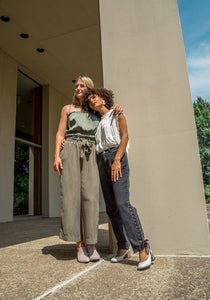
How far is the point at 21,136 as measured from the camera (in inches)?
300

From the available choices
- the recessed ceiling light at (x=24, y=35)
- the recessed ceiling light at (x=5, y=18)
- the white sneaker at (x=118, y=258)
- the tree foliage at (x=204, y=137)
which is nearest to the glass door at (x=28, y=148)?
the recessed ceiling light at (x=24, y=35)

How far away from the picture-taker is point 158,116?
2.16 metres

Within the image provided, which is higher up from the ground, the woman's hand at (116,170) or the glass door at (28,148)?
the glass door at (28,148)

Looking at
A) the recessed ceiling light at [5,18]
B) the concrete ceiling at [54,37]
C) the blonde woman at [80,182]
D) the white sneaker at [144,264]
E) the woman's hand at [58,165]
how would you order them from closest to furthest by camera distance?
the white sneaker at [144,264]
the blonde woman at [80,182]
the woman's hand at [58,165]
the concrete ceiling at [54,37]
the recessed ceiling light at [5,18]

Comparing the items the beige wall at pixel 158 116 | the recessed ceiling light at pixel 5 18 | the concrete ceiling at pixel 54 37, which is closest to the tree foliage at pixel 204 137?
the concrete ceiling at pixel 54 37

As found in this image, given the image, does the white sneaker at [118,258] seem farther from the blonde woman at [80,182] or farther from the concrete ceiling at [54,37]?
the concrete ceiling at [54,37]

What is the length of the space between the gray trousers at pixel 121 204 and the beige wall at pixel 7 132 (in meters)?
5.23

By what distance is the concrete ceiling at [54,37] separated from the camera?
17.4 ft

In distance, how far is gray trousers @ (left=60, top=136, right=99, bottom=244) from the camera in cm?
195

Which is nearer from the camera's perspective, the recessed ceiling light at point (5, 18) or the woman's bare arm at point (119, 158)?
the woman's bare arm at point (119, 158)

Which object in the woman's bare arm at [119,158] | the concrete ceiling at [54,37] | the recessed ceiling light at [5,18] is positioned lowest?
the woman's bare arm at [119,158]

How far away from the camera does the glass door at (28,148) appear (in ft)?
24.1

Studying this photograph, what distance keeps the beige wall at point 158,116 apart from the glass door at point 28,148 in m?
5.71

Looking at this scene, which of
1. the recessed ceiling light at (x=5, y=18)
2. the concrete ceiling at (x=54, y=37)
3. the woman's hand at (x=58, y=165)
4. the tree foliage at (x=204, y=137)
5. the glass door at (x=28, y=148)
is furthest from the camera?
the tree foliage at (x=204, y=137)
